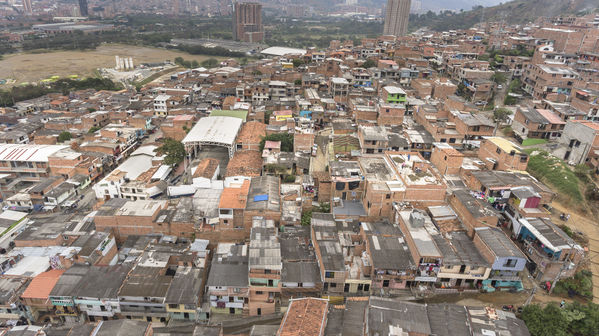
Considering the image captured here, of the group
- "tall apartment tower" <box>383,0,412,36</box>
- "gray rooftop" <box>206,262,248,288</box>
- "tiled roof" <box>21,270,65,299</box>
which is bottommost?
"tiled roof" <box>21,270,65,299</box>

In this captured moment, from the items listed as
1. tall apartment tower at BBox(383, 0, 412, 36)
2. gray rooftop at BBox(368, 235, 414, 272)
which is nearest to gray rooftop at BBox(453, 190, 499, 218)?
gray rooftop at BBox(368, 235, 414, 272)

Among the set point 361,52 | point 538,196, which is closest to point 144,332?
point 538,196

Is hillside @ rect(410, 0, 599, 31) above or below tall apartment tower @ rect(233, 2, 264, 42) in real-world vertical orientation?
above

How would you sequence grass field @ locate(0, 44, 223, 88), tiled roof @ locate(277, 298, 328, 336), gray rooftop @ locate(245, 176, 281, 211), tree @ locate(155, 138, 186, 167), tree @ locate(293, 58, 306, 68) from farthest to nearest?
1. grass field @ locate(0, 44, 223, 88)
2. tree @ locate(293, 58, 306, 68)
3. tree @ locate(155, 138, 186, 167)
4. gray rooftop @ locate(245, 176, 281, 211)
5. tiled roof @ locate(277, 298, 328, 336)

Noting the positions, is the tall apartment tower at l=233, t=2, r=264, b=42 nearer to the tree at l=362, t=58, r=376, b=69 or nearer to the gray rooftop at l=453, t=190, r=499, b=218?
the tree at l=362, t=58, r=376, b=69

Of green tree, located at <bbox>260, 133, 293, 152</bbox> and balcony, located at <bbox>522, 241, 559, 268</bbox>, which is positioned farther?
green tree, located at <bbox>260, 133, 293, 152</bbox>

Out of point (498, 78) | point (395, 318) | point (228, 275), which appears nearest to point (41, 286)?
point (228, 275)

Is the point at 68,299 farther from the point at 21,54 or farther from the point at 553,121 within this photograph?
the point at 21,54

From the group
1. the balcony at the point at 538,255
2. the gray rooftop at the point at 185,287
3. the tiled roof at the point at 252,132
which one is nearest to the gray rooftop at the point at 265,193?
the gray rooftop at the point at 185,287

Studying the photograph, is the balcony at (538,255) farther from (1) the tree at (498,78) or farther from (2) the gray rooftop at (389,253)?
(1) the tree at (498,78)
